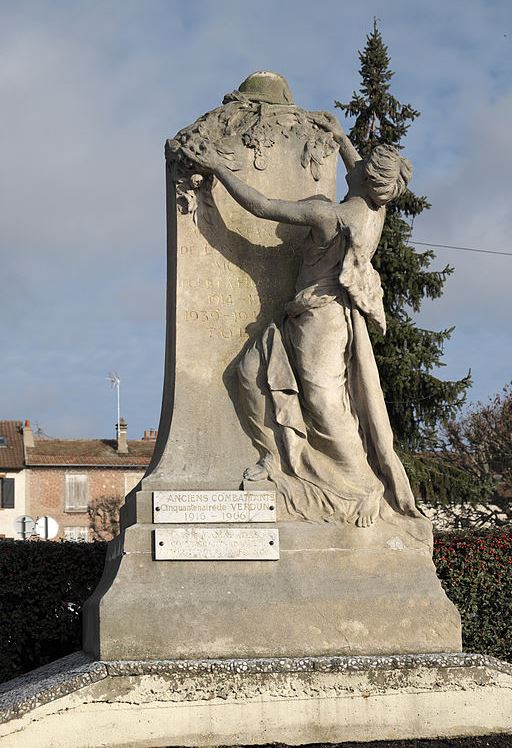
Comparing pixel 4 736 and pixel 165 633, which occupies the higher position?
pixel 165 633

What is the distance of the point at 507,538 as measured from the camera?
416 inches

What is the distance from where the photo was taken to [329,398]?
7086 millimetres

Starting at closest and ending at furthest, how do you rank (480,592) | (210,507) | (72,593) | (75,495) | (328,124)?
(210,507) < (328,124) < (480,592) < (72,593) < (75,495)

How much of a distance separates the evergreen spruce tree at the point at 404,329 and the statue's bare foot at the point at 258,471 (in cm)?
1209

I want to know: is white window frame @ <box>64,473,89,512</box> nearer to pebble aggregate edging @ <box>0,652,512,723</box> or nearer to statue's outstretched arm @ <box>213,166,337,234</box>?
statue's outstretched arm @ <box>213,166,337,234</box>

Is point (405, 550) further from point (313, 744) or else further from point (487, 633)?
point (487, 633)

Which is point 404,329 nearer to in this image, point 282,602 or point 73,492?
point 282,602

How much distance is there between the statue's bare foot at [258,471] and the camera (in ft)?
22.7

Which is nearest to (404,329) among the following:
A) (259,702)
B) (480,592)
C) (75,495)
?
(480,592)

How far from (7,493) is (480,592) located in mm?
40594

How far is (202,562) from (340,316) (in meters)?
1.88

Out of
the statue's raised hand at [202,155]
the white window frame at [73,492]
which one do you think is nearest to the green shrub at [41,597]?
the statue's raised hand at [202,155]

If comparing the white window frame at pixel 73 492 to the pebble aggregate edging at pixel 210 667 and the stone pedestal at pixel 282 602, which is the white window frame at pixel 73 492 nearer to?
the stone pedestal at pixel 282 602

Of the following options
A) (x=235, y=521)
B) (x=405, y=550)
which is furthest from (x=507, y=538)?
(x=235, y=521)
